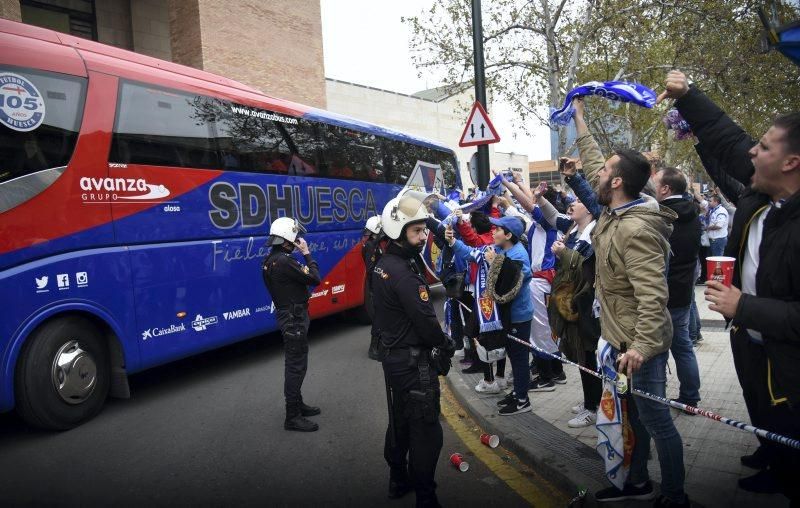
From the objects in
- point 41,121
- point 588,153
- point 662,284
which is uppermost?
point 41,121

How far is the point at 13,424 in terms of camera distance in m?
5.13

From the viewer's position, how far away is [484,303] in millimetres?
4785

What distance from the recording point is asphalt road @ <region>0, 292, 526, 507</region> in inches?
141

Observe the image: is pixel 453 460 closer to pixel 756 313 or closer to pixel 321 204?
pixel 756 313

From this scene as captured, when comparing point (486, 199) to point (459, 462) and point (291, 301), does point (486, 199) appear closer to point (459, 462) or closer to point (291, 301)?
point (291, 301)

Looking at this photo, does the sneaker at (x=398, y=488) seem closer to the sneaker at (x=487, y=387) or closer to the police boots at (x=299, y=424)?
the police boots at (x=299, y=424)

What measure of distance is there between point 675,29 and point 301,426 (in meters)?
13.5

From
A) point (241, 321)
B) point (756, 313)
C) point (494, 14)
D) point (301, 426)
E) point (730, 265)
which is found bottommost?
point (301, 426)

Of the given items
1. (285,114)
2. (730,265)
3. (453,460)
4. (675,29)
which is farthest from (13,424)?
(675,29)

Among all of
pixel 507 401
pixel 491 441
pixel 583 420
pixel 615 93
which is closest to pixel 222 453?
pixel 491 441

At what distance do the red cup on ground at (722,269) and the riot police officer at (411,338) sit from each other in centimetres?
149

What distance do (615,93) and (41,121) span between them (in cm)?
487

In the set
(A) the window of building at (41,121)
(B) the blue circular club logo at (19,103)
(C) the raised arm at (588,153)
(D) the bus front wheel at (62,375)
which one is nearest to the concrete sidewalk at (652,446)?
(C) the raised arm at (588,153)

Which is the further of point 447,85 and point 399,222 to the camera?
point 447,85
